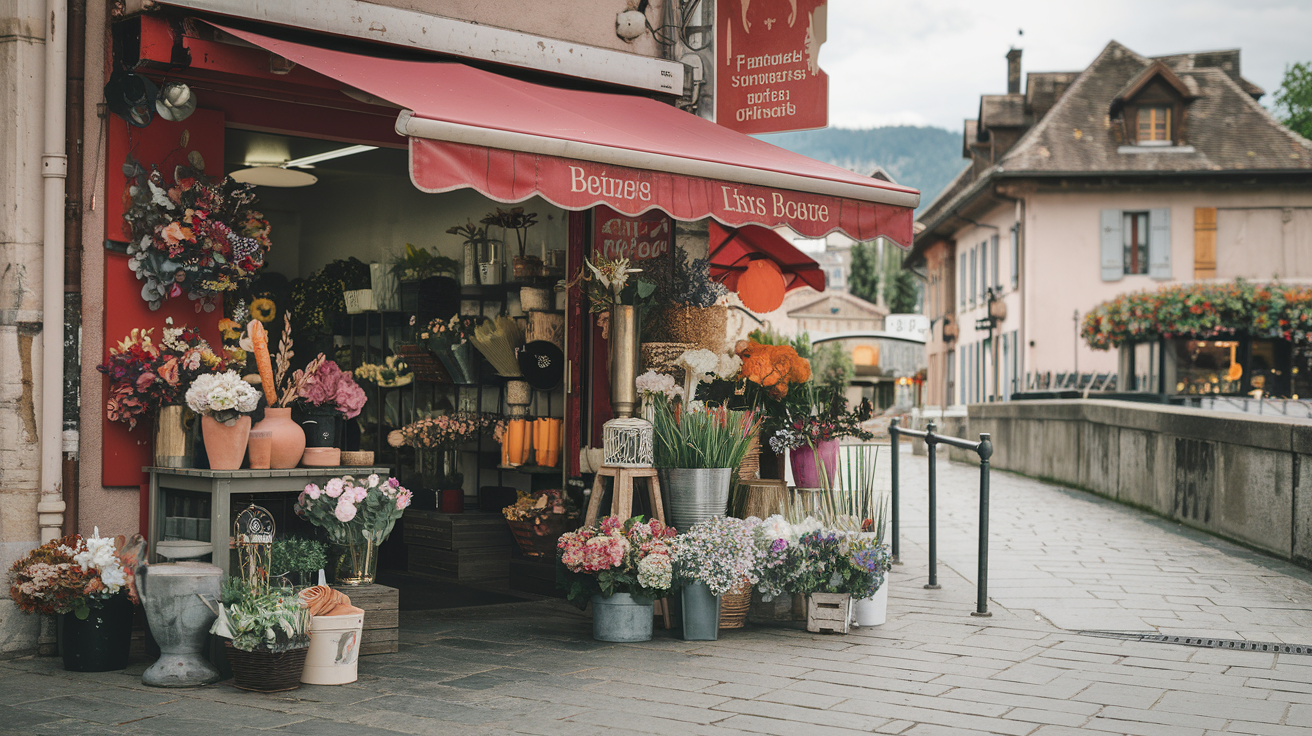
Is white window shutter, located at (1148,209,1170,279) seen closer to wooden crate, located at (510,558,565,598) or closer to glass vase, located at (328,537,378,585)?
wooden crate, located at (510,558,565,598)

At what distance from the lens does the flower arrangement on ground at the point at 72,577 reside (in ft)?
16.3

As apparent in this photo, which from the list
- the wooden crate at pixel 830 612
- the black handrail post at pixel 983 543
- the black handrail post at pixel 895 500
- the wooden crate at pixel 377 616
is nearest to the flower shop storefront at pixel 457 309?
the wooden crate at pixel 377 616

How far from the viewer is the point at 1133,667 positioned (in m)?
5.35

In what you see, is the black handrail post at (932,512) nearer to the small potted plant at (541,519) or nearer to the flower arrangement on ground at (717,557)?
the flower arrangement on ground at (717,557)

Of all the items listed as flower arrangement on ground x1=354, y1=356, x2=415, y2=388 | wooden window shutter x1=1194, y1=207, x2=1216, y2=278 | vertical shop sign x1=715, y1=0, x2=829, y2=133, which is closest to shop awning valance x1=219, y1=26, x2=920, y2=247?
vertical shop sign x1=715, y1=0, x2=829, y2=133

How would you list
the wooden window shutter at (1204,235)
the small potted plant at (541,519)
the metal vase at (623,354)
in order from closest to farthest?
the metal vase at (623,354) < the small potted plant at (541,519) < the wooden window shutter at (1204,235)

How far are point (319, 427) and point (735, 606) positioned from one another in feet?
7.46

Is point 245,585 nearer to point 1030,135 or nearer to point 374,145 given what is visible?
A: point 374,145

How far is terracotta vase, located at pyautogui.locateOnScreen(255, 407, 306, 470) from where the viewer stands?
5523mm

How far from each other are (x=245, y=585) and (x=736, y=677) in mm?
2059

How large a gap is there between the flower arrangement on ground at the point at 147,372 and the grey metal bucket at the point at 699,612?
248 cm

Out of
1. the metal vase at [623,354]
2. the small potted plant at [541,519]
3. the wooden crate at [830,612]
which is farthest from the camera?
the small potted plant at [541,519]

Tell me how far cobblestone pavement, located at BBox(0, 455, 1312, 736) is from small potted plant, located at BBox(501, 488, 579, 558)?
42 cm

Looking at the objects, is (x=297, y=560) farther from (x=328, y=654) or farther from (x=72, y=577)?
(x=72, y=577)
